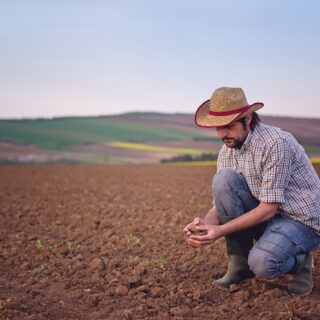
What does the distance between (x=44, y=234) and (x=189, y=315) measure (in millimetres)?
3980

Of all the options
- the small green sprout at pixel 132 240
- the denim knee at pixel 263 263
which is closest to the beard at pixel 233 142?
the denim knee at pixel 263 263

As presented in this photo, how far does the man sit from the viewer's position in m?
4.41

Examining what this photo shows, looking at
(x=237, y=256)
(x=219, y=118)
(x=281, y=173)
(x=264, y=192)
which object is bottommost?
(x=237, y=256)

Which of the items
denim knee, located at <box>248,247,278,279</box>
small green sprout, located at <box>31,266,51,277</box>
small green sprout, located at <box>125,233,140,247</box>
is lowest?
small green sprout, located at <box>31,266,51,277</box>

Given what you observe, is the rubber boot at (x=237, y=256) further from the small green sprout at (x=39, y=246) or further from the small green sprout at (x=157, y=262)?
the small green sprout at (x=39, y=246)

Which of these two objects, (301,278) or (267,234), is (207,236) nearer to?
(267,234)

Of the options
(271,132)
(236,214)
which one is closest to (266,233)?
(236,214)

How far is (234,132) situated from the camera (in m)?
4.49

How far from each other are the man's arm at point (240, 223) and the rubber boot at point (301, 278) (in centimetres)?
49

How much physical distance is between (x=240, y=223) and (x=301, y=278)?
2.21ft

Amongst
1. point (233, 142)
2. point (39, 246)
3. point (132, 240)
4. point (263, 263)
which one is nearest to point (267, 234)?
point (263, 263)

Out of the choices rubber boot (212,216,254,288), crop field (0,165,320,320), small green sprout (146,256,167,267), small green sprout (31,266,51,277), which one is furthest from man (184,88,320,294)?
small green sprout (31,266,51,277)

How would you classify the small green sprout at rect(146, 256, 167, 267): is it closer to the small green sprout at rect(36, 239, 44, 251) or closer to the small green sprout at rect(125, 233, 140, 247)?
the small green sprout at rect(125, 233, 140, 247)

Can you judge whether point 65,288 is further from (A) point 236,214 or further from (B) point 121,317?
(A) point 236,214
